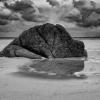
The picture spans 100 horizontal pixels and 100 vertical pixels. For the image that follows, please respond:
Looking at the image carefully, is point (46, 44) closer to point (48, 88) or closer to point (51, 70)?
point (51, 70)

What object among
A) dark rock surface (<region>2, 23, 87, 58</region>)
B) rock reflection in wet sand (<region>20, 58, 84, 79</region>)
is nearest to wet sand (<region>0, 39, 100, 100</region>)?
rock reflection in wet sand (<region>20, 58, 84, 79</region>)

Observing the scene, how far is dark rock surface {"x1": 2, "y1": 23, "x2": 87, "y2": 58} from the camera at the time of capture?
26.0 feet

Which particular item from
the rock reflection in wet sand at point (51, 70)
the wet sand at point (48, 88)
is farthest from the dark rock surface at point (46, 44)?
the wet sand at point (48, 88)

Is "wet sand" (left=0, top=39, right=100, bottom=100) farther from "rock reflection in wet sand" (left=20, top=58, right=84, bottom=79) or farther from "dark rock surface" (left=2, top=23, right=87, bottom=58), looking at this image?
"dark rock surface" (left=2, top=23, right=87, bottom=58)

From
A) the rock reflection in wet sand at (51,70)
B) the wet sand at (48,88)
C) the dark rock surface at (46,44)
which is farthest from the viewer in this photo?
the dark rock surface at (46,44)

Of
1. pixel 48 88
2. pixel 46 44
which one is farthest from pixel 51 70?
pixel 46 44

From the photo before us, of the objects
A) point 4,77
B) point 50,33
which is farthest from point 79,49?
point 4,77

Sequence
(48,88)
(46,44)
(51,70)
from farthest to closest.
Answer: (46,44) → (51,70) → (48,88)

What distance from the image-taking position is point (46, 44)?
8125 millimetres

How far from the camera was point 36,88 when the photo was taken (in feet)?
10.7

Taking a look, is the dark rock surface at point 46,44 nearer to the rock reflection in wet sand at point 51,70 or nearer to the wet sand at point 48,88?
the rock reflection in wet sand at point 51,70

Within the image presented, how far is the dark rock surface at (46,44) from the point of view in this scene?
791 cm

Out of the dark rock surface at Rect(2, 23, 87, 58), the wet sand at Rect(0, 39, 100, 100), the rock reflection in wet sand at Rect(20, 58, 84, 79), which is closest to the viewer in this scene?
the wet sand at Rect(0, 39, 100, 100)

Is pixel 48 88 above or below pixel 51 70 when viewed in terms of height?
above
